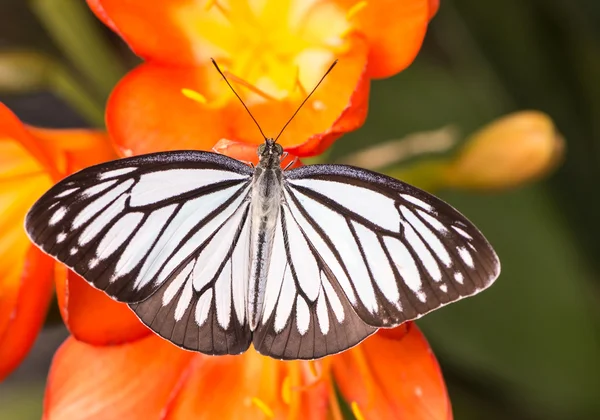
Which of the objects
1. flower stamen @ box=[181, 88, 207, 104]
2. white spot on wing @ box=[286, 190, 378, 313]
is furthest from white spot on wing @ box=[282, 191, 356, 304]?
flower stamen @ box=[181, 88, 207, 104]

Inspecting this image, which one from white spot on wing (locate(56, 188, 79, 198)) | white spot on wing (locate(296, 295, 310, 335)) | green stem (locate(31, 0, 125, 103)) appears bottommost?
white spot on wing (locate(296, 295, 310, 335))

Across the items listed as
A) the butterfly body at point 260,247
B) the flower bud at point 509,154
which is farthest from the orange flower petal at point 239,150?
the flower bud at point 509,154

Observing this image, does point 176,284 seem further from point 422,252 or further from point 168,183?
point 422,252

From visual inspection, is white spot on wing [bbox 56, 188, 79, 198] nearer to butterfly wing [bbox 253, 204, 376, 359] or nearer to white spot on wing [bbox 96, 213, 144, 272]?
white spot on wing [bbox 96, 213, 144, 272]

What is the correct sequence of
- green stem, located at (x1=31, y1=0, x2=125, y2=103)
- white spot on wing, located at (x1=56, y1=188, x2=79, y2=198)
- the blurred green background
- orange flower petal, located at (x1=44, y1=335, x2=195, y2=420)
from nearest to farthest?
1. white spot on wing, located at (x1=56, y1=188, x2=79, y2=198)
2. orange flower petal, located at (x1=44, y1=335, x2=195, y2=420)
3. green stem, located at (x1=31, y1=0, x2=125, y2=103)
4. the blurred green background

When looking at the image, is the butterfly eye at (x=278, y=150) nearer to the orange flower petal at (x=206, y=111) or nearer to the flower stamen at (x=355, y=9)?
the orange flower petal at (x=206, y=111)

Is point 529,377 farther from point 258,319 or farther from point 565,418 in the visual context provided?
point 258,319

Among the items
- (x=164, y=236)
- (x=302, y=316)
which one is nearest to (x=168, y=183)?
(x=164, y=236)
